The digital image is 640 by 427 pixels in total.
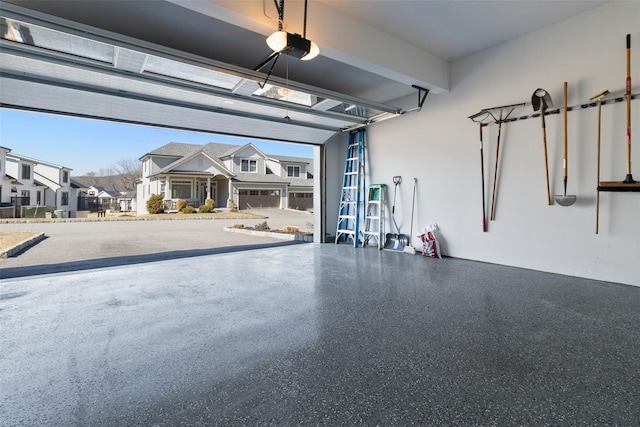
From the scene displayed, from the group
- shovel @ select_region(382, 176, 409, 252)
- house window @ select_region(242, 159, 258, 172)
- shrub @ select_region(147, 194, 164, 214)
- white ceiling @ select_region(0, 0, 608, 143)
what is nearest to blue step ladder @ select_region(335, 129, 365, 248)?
shovel @ select_region(382, 176, 409, 252)

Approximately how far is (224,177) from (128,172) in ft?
15.5

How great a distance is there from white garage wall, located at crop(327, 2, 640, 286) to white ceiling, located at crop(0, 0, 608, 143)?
37 cm

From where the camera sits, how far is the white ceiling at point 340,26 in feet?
9.98

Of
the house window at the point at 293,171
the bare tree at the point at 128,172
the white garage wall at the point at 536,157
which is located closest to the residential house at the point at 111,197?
the bare tree at the point at 128,172

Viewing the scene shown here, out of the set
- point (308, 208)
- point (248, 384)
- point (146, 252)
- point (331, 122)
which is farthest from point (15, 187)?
point (308, 208)

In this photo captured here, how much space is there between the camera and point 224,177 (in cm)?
1680

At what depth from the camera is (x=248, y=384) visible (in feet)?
5.30

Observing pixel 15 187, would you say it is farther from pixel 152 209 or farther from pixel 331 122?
pixel 331 122

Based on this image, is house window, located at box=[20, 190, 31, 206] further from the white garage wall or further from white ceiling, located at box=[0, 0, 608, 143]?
the white garage wall

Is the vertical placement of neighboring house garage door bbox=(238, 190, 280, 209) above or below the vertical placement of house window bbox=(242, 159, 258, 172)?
below

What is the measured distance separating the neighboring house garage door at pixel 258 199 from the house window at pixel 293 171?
1.80 metres

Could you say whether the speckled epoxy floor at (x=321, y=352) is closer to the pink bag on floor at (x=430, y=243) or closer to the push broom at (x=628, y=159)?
the push broom at (x=628, y=159)

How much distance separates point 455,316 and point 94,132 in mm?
13882

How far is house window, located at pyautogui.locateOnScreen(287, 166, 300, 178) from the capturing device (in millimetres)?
18877
